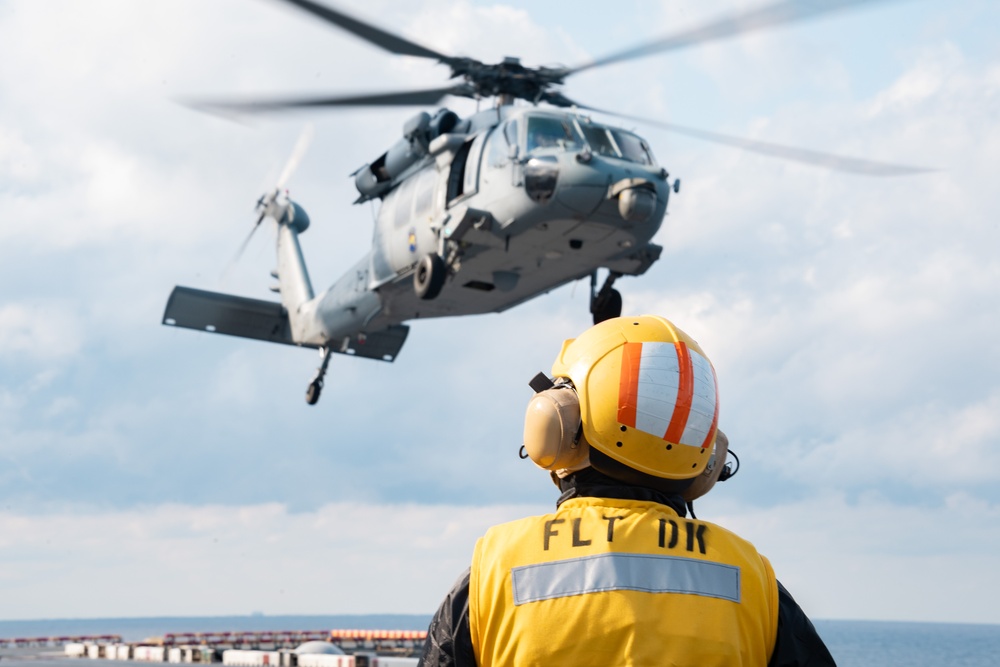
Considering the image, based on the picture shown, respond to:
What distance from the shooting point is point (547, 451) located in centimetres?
264

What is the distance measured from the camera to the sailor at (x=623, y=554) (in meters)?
2.47

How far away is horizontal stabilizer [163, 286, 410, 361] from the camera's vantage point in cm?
2412

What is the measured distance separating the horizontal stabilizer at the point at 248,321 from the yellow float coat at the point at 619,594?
820 inches

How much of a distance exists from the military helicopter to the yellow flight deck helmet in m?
12.2

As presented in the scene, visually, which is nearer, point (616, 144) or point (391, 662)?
point (616, 144)

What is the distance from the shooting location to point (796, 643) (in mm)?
2555

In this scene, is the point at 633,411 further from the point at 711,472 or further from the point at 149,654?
the point at 149,654

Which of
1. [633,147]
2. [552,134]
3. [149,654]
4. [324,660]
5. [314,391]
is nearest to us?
[552,134]

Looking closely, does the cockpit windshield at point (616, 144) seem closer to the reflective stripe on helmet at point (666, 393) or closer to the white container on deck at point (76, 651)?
the reflective stripe on helmet at point (666, 393)

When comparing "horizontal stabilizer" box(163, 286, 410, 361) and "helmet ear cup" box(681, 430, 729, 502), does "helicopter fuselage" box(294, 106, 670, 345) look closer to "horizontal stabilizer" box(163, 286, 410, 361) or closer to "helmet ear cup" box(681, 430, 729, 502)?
"horizontal stabilizer" box(163, 286, 410, 361)

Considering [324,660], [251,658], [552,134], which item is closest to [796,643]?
[552,134]

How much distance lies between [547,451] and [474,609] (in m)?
0.39

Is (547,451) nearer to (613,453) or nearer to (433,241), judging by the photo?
(613,453)

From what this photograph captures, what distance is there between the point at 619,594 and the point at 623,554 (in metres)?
0.09
